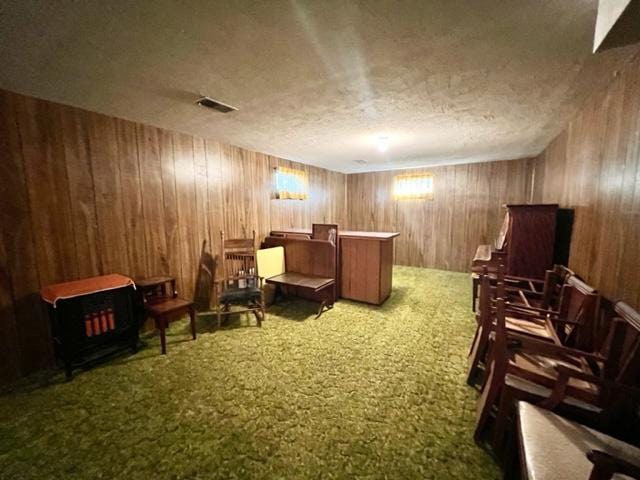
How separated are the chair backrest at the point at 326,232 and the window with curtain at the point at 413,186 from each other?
117 inches

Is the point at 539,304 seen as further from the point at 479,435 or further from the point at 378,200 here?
the point at 378,200

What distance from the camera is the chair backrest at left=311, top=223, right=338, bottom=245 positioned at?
3.41m

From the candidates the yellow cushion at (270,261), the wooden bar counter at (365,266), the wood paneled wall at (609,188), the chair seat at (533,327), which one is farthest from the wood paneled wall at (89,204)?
the wood paneled wall at (609,188)

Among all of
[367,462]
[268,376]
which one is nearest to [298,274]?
[268,376]

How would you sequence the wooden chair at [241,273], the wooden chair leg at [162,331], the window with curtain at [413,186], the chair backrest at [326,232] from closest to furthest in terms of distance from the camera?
the wooden chair leg at [162,331] < the wooden chair at [241,273] < the chair backrest at [326,232] < the window with curtain at [413,186]

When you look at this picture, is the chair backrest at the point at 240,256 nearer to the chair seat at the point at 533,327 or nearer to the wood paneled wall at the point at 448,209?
the chair seat at the point at 533,327

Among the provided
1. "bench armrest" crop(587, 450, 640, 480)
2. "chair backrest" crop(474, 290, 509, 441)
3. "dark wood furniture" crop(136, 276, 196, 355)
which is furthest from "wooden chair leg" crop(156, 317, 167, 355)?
"bench armrest" crop(587, 450, 640, 480)

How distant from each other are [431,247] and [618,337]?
4410mm

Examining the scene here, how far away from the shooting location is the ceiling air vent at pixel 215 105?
2.08m

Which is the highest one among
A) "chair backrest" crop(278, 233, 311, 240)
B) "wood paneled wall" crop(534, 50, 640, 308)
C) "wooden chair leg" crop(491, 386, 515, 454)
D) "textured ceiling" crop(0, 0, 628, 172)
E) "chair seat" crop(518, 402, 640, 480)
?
"textured ceiling" crop(0, 0, 628, 172)

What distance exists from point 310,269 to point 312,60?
2616 millimetres

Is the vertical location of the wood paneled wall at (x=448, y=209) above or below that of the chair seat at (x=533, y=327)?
above

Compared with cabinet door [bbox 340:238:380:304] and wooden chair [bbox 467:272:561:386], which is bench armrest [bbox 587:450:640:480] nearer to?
wooden chair [bbox 467:272:561:386]

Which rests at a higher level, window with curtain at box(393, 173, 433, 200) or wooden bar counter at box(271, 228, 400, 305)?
window with curtain at box(393, 173, 433, 200)
